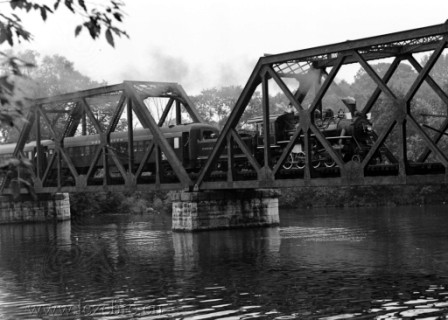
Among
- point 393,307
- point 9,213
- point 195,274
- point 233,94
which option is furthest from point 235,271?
point 233,94

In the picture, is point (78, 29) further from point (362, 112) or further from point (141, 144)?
point (141, 144)

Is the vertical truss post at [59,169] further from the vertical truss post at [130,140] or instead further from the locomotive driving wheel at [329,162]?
the locomotive driving wheel at [329,162]

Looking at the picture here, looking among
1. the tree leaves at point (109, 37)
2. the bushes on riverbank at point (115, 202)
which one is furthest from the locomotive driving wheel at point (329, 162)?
the bushes on riverbank at point (115, 202)

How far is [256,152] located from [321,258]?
13.5 meters

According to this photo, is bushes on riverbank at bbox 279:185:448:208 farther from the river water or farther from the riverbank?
the river water

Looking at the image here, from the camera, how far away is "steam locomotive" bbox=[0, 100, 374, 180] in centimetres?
3741

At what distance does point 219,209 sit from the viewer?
157ft

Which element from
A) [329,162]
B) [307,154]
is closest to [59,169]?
[329,162]

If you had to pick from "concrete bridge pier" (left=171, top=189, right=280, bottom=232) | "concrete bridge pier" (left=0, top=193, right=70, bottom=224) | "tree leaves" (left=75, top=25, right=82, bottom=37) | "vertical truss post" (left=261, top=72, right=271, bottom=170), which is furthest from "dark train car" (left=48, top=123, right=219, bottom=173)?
"tree leaves" (left=75, top=25, right=82, bottom=37)

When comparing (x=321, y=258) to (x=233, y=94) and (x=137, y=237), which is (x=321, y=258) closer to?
(x=137, y=237)

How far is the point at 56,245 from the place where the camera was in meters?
43.7

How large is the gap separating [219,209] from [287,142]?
898cm

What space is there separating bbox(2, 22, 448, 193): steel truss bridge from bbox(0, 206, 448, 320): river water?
3477mm

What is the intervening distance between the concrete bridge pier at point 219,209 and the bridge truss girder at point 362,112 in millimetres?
1473
